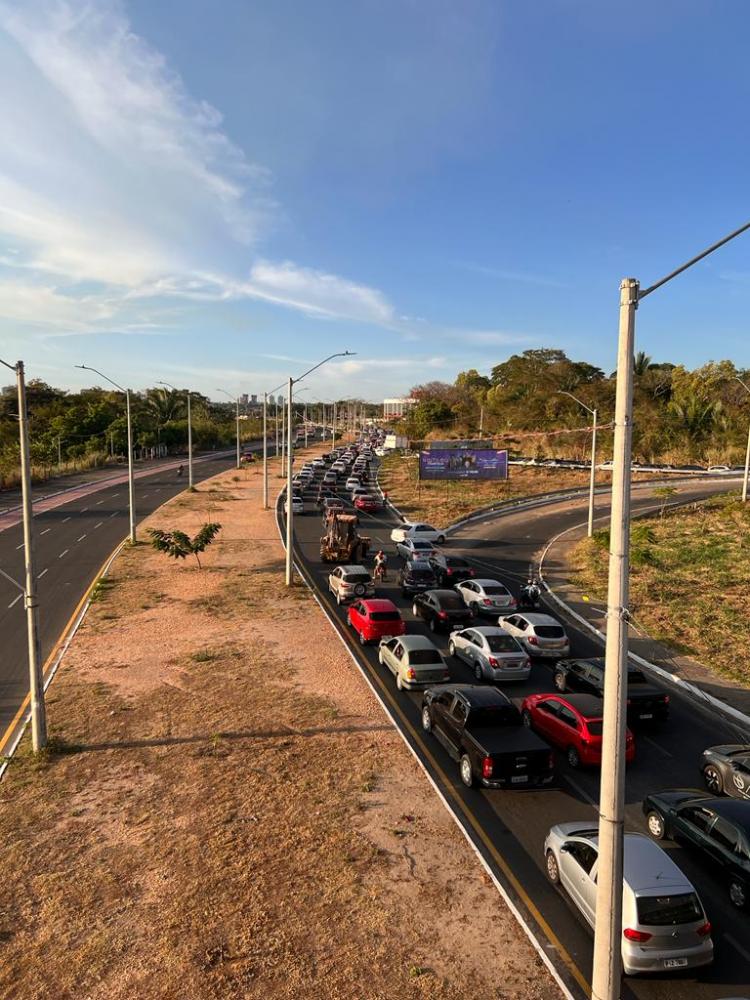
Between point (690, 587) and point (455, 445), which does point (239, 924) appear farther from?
point (455, 445)

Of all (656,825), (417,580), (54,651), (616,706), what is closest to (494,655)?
(656,825)

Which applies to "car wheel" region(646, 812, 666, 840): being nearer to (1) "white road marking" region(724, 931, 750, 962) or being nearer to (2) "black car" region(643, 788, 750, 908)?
(2) "black car" region(643, 788, 750, 908)

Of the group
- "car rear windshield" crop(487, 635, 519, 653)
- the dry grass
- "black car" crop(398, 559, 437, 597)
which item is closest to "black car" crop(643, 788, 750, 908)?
"car rear windshield" crop(487, 635, 519, 653)

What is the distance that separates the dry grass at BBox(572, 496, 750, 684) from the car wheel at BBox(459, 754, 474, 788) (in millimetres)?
10759

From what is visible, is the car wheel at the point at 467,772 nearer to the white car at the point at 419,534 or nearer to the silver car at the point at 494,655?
the silver car at the point at 494,655

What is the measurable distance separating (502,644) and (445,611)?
418 cm

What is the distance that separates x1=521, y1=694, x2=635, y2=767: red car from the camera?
43.3 ft

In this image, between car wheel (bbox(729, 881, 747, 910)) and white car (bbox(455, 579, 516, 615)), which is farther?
white car (bbox(455, 579, 516, 615))

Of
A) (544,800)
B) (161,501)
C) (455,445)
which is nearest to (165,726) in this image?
(544,800)

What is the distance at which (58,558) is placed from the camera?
34281 millimetres

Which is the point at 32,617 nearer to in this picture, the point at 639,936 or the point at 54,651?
the point at 54,651

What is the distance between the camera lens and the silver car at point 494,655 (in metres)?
18.1

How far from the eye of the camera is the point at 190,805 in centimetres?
1168

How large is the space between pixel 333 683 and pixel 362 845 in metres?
6.97
